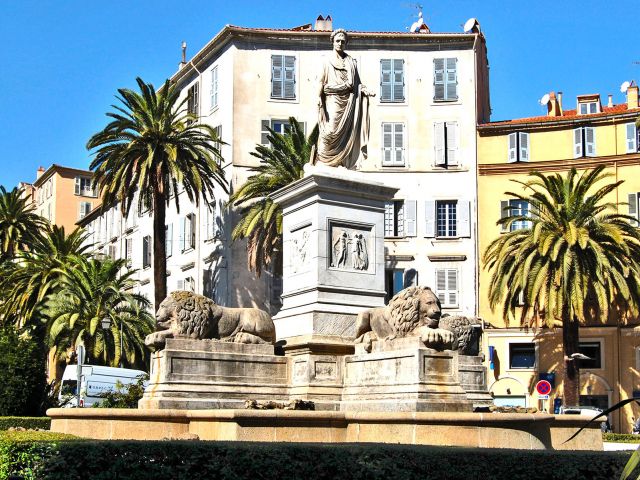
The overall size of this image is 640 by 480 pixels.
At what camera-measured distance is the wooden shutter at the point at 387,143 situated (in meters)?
55.3

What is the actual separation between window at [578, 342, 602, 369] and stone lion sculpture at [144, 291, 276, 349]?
3729cm

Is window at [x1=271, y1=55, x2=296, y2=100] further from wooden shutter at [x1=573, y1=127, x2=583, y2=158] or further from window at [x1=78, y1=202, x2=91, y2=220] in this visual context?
window at [x1=78, y1=202, x2=91, y2=220]

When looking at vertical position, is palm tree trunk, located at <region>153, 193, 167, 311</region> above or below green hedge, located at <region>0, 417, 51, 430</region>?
above

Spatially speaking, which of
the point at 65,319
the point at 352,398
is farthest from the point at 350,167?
the point at 65,319

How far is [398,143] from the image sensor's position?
55.6 m

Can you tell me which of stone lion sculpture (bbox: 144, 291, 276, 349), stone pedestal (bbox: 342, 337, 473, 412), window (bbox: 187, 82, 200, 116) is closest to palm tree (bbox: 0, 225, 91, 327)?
window (bbox: 187, 82, 200, 116)

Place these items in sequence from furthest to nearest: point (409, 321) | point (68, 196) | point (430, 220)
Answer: point (68, 196) < point (430, 220) < point (409, 321)

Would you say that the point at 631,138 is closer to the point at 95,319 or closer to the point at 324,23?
the point at 324,23

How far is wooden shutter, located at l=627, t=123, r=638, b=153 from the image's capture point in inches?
2090

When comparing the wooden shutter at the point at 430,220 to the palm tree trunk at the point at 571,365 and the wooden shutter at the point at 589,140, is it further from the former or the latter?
the palm tree trunk at the point at 571,365

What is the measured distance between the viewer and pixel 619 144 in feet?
176

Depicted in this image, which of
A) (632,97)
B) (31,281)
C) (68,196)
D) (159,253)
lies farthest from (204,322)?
(68,196)

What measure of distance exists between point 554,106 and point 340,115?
42971mm

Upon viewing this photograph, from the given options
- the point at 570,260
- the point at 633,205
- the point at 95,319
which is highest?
the point at 633,205
